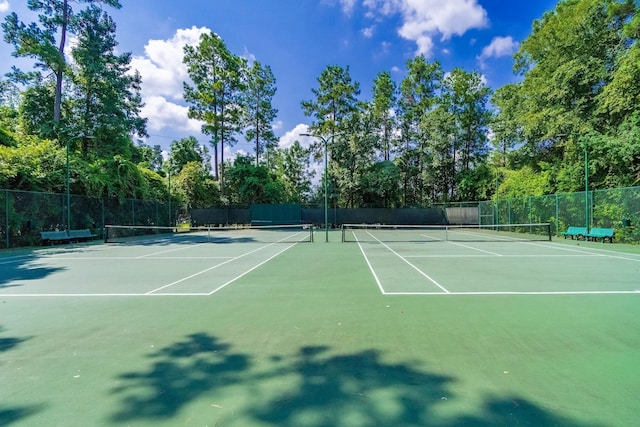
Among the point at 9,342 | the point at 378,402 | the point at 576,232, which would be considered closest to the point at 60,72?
the point at 9,342

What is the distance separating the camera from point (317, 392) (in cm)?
281

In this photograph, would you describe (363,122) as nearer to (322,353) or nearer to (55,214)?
(55,214)

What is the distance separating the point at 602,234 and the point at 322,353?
1841cm

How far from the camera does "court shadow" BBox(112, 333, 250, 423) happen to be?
261 centimetres

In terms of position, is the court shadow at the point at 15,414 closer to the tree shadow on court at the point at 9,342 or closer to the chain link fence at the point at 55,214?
the tree shadow on court at the point at 9,342

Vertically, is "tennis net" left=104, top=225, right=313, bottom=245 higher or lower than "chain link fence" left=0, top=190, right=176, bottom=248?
lower

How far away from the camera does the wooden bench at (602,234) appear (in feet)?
52.3

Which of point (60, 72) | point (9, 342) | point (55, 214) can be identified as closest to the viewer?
point (9, 342)

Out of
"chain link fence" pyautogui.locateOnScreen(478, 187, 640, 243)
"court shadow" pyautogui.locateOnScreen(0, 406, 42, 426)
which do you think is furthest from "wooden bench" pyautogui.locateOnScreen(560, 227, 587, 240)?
"court shadow" pyautogui.locateOnScreen(0, 406, 42, 426)

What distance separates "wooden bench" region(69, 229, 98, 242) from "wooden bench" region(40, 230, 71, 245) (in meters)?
0.33

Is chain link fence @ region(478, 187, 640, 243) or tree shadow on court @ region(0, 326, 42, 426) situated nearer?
tree shadow on court @ region(0, 326, 42, 426)

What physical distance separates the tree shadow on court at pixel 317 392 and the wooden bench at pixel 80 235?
19435mm

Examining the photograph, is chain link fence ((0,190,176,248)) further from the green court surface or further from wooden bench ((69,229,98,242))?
the green court surface

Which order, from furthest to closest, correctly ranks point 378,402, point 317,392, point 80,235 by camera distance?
1. point 80,235
2. point 317,392
3. point 378,402
